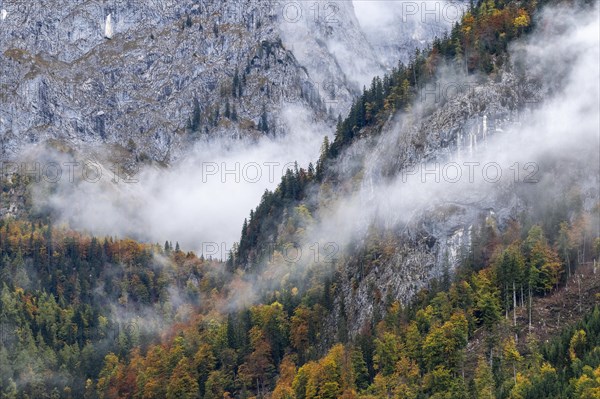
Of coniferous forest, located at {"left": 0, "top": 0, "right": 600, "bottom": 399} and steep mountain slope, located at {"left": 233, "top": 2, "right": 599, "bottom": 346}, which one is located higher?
steep mountain slope, located at {"left": 233, "top": 2, "right": 599, "bottom": 346}

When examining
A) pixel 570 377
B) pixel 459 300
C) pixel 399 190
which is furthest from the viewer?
pixel 399 190

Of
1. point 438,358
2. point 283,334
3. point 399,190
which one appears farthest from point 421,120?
point 438,358

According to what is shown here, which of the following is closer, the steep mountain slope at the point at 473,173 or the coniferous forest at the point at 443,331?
A: the coniferous forest at the point at 443,331

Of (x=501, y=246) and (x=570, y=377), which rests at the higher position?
(x=501, y=246)

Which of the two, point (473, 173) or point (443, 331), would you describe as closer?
point (443, 331)

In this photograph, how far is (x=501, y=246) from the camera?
164625 millimetres

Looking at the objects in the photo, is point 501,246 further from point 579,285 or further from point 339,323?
point 339,323

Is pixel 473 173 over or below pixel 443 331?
over

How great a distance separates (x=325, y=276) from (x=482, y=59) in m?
45.5

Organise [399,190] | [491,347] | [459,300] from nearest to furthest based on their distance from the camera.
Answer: [491,347], [459,300], [399,190]

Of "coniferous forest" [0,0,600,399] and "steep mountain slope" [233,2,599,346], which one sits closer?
"coniferous forest" [0,0,600,399]

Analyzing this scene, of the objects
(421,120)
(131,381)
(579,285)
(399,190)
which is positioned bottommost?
(131,381)

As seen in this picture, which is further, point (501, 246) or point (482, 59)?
point (482, 59)

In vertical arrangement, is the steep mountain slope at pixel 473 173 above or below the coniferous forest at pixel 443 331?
above
